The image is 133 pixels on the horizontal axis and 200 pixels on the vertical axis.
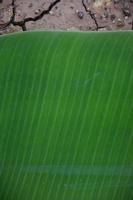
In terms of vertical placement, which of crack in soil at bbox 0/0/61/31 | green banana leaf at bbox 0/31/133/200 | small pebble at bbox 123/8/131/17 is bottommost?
green banana leaf at bbox 0/31/133/200

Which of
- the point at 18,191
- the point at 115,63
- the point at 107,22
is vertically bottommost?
the point at 18,191

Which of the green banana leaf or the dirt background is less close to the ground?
the dirt background

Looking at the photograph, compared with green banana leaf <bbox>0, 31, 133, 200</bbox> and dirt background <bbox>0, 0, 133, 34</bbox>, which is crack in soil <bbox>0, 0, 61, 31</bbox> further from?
green banana leaf <bbox>0, 31, 133, 200</bbox>

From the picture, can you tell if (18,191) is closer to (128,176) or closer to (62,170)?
(62,170)

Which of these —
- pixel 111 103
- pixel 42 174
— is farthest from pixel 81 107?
pixel 42 174

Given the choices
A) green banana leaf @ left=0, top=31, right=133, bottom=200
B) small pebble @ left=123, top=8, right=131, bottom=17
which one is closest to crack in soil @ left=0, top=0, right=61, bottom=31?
small pebble @ left=123, top=8, right=131, bottom=17

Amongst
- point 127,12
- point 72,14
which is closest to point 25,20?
point 72,14

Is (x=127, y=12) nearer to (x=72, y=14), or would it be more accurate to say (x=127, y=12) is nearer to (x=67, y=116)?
(x=72, y=14)

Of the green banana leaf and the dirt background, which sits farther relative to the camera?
the dirt background
